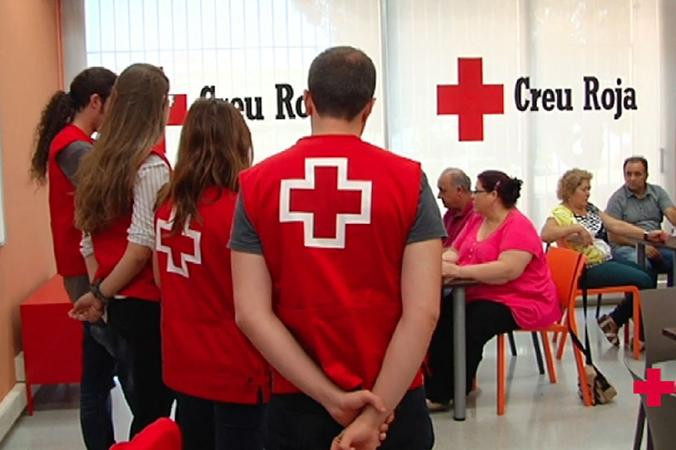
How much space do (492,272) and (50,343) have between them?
1891mm

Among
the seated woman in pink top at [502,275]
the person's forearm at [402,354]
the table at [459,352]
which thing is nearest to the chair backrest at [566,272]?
the seated woman in pink top at [502,275]

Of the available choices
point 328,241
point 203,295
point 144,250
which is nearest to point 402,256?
point 328,241

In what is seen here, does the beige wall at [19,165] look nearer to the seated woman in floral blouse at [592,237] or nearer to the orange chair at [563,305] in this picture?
the orange chair at [563,305]

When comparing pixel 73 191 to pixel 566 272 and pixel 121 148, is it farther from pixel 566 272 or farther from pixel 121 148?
pixel 566 272

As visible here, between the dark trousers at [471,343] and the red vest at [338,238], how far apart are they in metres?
2.10

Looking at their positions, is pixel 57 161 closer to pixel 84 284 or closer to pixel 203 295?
pixel 84 284

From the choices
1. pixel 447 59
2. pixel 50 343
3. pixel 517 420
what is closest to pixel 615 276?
pixel 517 420

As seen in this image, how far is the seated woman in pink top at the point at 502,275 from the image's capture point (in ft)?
10.8

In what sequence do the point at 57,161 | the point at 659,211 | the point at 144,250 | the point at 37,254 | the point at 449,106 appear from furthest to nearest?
the point at 449,106 < the point at 659,211 < the point at 37,254 < the point at 57,161 < the point at 144,250

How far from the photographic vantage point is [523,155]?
512cm

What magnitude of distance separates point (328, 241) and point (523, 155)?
406 centimetres

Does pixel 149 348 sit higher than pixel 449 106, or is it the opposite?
pixel 449 106

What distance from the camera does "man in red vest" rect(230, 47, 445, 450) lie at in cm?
126

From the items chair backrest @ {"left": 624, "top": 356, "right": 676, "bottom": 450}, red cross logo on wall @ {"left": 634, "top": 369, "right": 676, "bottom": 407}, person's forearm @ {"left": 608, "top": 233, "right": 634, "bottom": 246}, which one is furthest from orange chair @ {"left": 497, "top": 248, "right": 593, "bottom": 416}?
red cross logo on wall @ {"left": 634, "top": 369, "right": 676, "bottom": 407}
